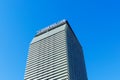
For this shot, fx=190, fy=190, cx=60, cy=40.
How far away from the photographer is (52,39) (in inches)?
4072

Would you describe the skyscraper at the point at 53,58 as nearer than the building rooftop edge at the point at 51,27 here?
Yes

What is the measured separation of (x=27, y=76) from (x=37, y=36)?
3226 cm

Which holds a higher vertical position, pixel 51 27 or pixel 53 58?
pixel 51 27

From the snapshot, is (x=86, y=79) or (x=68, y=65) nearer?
(x=68, y=65)

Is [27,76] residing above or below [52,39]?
below

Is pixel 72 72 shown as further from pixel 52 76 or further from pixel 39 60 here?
pixel 39 60

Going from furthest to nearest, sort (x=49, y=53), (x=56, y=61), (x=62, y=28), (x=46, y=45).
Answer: (x=62, y=28)
(x=46, y=45)
(x=49, y=53)
(x=56, y=61)

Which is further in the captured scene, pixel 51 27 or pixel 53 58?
pixel 51 27

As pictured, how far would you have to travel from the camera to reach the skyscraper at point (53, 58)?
83438 mm

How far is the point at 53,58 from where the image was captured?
90.6 m

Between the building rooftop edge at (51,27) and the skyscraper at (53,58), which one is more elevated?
the building rooftop edge at (51,27)

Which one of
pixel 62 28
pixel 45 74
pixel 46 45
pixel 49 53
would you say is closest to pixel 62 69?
pixel 45 74

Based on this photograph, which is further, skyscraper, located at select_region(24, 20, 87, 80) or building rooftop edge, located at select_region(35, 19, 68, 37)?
building rooftop edge, located at select_region(35, 19, 68, 37)

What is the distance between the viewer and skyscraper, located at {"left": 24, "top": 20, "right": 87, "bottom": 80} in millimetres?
83438
